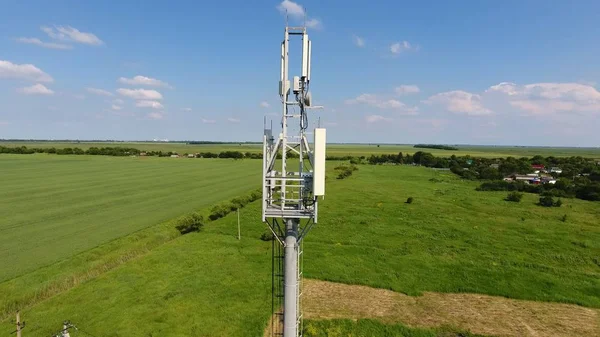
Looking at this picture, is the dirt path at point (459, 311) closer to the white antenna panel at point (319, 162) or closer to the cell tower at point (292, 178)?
the cell tower at point (292, 178)

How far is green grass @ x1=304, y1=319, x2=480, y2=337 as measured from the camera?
24.0 metres

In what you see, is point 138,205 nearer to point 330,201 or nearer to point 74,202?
point 74,202

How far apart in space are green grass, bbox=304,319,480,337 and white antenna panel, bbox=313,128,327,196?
45.5ft

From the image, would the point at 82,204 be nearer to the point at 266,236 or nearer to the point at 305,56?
the point at 266,236

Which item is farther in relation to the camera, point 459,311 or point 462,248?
point 462,248

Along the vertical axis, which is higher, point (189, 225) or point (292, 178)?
point (292, 178)

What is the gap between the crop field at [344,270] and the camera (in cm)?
2527

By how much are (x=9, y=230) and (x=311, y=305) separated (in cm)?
4287

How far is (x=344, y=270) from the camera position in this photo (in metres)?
35.1

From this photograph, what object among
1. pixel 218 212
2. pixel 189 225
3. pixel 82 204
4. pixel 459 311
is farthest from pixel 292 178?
pixel 82 204

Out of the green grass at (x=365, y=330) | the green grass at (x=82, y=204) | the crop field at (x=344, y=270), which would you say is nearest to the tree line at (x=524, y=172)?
the crop field at (x=344, y=270)

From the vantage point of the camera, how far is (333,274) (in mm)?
34000

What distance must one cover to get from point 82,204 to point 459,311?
6366cm

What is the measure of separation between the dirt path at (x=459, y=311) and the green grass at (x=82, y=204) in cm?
2851
